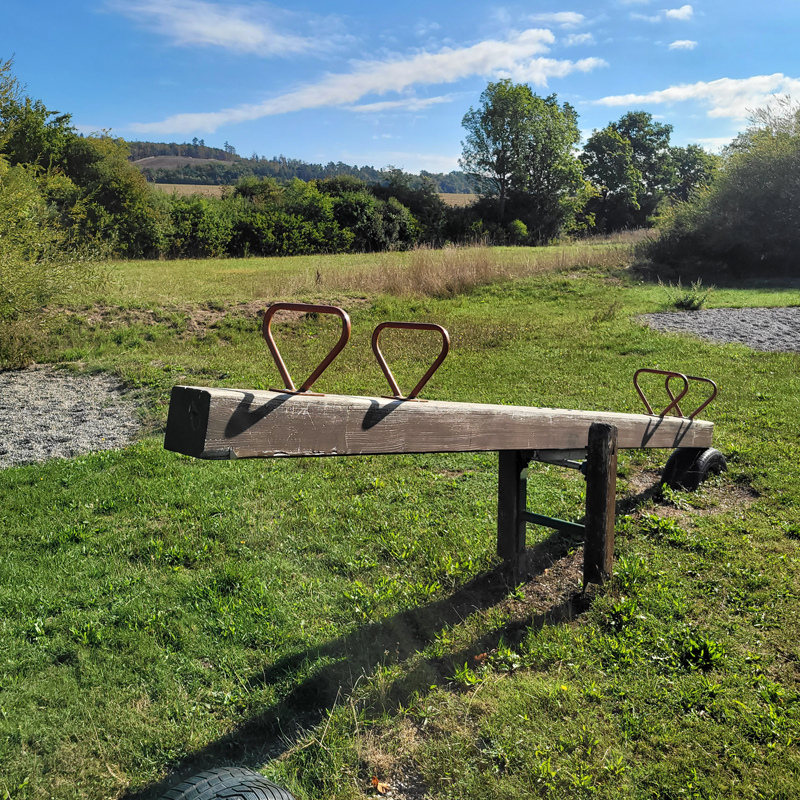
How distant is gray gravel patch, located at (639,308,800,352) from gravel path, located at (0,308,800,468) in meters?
0.05

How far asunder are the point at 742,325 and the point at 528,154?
51172 mm

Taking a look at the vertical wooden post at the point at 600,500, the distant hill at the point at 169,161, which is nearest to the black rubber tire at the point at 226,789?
the vertical wooden post at the point at 600,500

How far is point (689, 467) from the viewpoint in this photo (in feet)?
17.3

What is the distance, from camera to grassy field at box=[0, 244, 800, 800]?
254 centimetres

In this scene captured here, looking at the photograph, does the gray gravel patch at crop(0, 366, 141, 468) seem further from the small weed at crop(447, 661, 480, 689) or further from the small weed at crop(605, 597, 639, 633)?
the small weed at crop(605, 597, 639, 633)

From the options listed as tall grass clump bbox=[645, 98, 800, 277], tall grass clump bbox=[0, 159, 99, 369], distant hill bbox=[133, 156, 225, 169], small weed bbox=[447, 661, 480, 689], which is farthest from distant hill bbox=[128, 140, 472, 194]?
small weed bbox=[447, 661, 480, 689]

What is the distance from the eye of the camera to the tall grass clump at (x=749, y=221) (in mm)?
24484

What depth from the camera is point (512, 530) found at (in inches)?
156

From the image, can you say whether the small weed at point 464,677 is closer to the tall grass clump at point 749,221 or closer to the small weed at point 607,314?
the small weed at point 607,314

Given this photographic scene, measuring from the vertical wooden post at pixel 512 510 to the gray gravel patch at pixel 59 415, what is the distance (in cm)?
463

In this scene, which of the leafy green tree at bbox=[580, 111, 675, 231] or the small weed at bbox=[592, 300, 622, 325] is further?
the leafy green tree at bbox=[580, 111, 675, 231]

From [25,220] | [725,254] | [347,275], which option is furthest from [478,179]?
[25,220]

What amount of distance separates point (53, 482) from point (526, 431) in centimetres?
469

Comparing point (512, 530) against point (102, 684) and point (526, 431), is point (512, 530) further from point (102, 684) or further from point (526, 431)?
point (102, 684)
